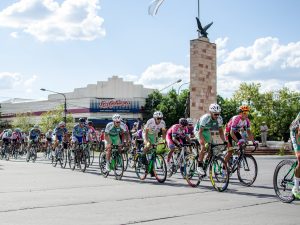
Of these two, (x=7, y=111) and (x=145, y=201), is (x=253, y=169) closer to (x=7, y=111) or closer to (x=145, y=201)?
(x=145, y=201)

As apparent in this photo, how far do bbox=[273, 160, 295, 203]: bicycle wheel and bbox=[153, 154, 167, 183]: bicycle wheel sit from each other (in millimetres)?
4294

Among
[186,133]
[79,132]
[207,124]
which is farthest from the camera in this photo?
[79,132]

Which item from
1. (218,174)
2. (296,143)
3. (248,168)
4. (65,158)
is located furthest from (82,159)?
(296,143)

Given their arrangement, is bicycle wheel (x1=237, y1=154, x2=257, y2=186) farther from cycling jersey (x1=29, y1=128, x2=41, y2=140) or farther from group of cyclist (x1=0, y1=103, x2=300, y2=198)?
cycling jersey (x1=29, y1=128, x2=41, y2=140)

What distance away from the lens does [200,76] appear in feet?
114

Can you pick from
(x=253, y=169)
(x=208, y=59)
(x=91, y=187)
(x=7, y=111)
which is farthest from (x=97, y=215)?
(x=7, y=111)

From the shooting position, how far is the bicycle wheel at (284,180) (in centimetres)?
877

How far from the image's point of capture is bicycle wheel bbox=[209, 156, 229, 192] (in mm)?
10867

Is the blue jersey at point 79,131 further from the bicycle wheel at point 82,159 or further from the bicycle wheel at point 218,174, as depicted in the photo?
the bicycle wheel at point 218,174

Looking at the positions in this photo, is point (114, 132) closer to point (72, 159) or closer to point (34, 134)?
point (72, 159)

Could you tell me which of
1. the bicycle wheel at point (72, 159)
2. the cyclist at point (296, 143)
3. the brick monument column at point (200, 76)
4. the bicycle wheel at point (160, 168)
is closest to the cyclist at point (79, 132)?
the bicycle wheel at point (72, 159)

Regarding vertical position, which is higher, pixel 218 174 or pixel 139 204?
pixel 218 174

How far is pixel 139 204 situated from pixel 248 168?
4.09m

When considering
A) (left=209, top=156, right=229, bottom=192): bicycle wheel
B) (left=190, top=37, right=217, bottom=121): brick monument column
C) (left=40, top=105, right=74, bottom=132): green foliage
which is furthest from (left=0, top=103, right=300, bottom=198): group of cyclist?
(left=40, top=105, right=74, bottom=132): green foliage
